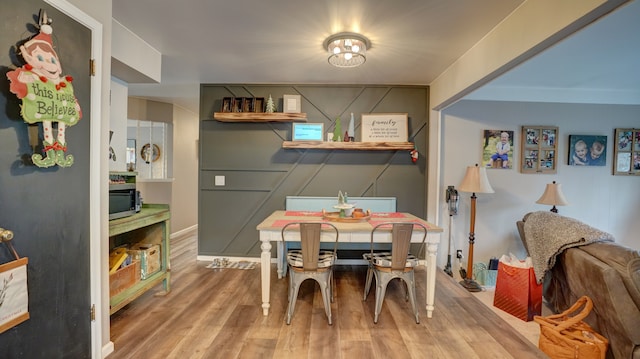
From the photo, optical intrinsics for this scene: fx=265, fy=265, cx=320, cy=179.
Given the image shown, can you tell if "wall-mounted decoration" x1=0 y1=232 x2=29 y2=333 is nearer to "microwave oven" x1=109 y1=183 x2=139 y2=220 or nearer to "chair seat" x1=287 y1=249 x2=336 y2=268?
"microwave oven" x1=109 y1=183 x2=139 y2=220

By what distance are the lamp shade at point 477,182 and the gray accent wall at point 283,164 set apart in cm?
55

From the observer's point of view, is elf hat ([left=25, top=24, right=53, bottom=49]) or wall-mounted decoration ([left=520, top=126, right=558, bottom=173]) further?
wall-mounted decoration ([left=520, top=126, right=558, bottom=173])

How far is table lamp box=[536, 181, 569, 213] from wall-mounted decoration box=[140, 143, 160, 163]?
605 cm

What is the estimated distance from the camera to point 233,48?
2631mm

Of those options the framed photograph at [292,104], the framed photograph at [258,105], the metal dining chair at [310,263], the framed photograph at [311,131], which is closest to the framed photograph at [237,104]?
the framed photograph at [258,105]

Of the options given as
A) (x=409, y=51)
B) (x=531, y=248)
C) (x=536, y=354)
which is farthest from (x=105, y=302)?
(x=531, y=248)

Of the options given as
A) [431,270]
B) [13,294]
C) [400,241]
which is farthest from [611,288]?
[13,294]

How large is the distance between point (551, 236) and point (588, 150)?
86.0 inches

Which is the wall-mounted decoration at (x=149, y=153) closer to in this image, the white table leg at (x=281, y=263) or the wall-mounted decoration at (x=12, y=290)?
the white table leg at (x=281, y=263)

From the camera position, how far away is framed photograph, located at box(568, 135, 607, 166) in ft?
11.9

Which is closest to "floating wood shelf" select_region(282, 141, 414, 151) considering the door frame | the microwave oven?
the microwave oven

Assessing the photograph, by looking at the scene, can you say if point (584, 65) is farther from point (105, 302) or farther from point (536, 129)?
point (105, 302)

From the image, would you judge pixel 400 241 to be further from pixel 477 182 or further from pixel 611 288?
pixel 477 182

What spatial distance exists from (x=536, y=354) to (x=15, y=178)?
3.24 metres
